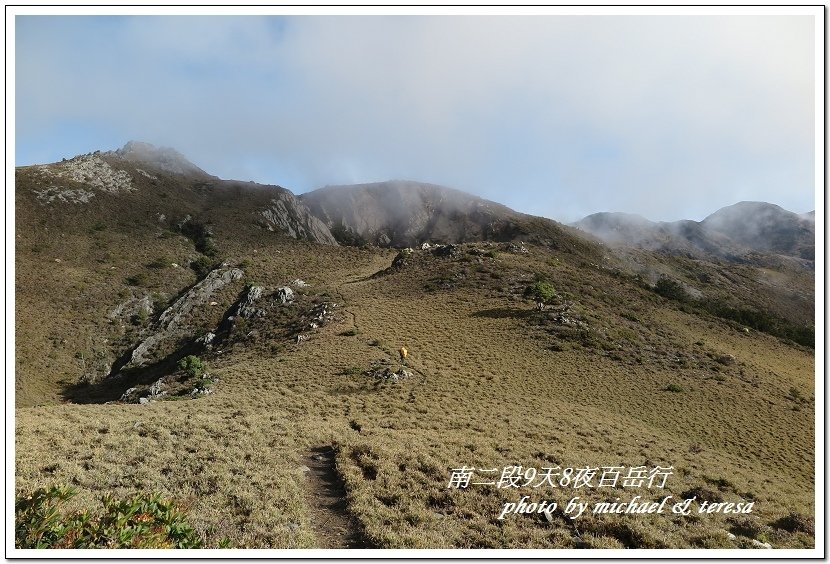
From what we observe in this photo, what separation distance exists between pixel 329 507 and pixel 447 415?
11512 mm

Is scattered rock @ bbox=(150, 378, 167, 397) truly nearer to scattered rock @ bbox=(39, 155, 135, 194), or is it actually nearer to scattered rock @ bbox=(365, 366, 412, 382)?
scattered rock @ bbox=(365, 366, 412, 382)

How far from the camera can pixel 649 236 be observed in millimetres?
184875

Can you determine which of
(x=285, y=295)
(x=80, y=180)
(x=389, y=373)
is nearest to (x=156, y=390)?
(x=389, y=373)

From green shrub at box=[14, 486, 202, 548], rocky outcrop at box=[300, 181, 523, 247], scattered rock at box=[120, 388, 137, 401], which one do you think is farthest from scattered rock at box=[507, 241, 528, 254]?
green shrub at box=[14, 486, 202, 548]

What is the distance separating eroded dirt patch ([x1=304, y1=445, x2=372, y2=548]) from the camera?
32.3 feet

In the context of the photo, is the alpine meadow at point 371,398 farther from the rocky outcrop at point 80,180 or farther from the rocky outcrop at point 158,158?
the rocky outcrop at point 158,158

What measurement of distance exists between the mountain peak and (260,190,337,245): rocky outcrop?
26205 mm

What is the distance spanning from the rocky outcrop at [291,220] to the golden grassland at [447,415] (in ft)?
124

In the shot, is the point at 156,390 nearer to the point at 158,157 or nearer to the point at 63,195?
the point at 63,195

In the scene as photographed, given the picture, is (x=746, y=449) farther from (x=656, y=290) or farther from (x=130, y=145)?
(x=130, y=145)

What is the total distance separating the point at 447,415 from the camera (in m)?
22.3

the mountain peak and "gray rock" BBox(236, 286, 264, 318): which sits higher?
the mountain peak

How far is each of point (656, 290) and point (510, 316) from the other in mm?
31143

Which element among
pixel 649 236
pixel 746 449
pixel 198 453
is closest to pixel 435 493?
pixel 198 453
